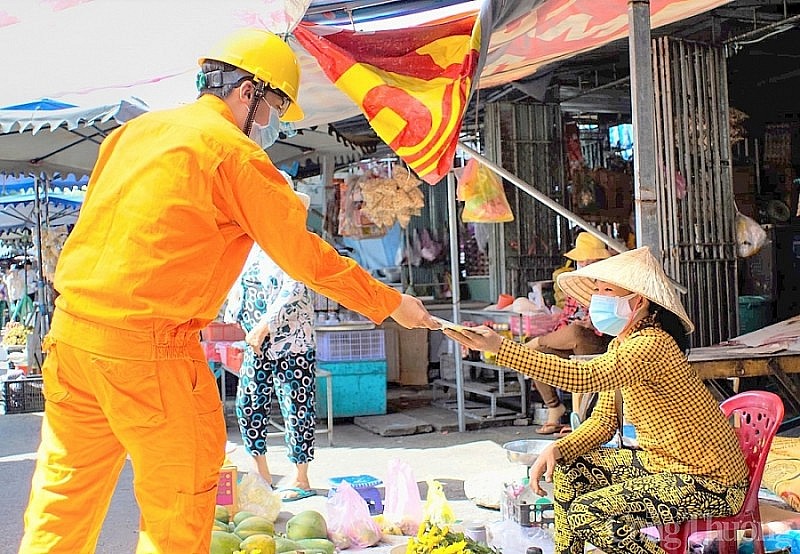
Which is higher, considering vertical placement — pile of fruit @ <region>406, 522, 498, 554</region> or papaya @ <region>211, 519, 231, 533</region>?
pile of fruit @ <region>406, 522, 498, 554</region>

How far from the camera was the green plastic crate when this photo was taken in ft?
27.0

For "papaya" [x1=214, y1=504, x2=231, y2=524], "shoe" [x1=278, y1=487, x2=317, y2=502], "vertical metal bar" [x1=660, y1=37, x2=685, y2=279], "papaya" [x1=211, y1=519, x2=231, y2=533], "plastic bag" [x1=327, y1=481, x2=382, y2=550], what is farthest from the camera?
"vertical metal bar" [x1=660, y1=37, x2=685, y2=279]

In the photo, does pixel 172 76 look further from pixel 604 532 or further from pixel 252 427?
pixel 604 532

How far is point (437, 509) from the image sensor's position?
4.40 m

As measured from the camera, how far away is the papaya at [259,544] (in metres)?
3.67

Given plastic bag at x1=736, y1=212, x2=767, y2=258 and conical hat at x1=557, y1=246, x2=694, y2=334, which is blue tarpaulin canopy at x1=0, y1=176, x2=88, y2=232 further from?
conical hat at x1=557, y1=246, x2=694, y2=334

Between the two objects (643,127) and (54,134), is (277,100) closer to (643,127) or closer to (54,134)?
(643,127)

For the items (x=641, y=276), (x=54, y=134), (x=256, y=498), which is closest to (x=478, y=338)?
(x=641, y=276)

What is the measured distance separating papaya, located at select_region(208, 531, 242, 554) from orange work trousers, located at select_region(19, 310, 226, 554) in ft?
3.29

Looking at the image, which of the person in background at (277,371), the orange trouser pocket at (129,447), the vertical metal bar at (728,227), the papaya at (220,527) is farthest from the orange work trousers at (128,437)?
the vertical metal bar at (728,227)

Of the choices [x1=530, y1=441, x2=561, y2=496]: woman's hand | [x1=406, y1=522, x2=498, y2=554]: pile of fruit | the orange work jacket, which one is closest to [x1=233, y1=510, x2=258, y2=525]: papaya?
[x1=406, y1=522, x2=498, y2=554]: pile of fruit

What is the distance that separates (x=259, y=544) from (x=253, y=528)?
422 mm

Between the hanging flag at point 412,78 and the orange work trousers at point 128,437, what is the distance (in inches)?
62.9

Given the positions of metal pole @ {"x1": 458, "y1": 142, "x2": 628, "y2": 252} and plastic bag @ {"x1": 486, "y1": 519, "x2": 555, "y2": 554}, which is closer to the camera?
plastic bag @ {"x1": 486, "y1": 519, "x2": 555, "y2": 554}
